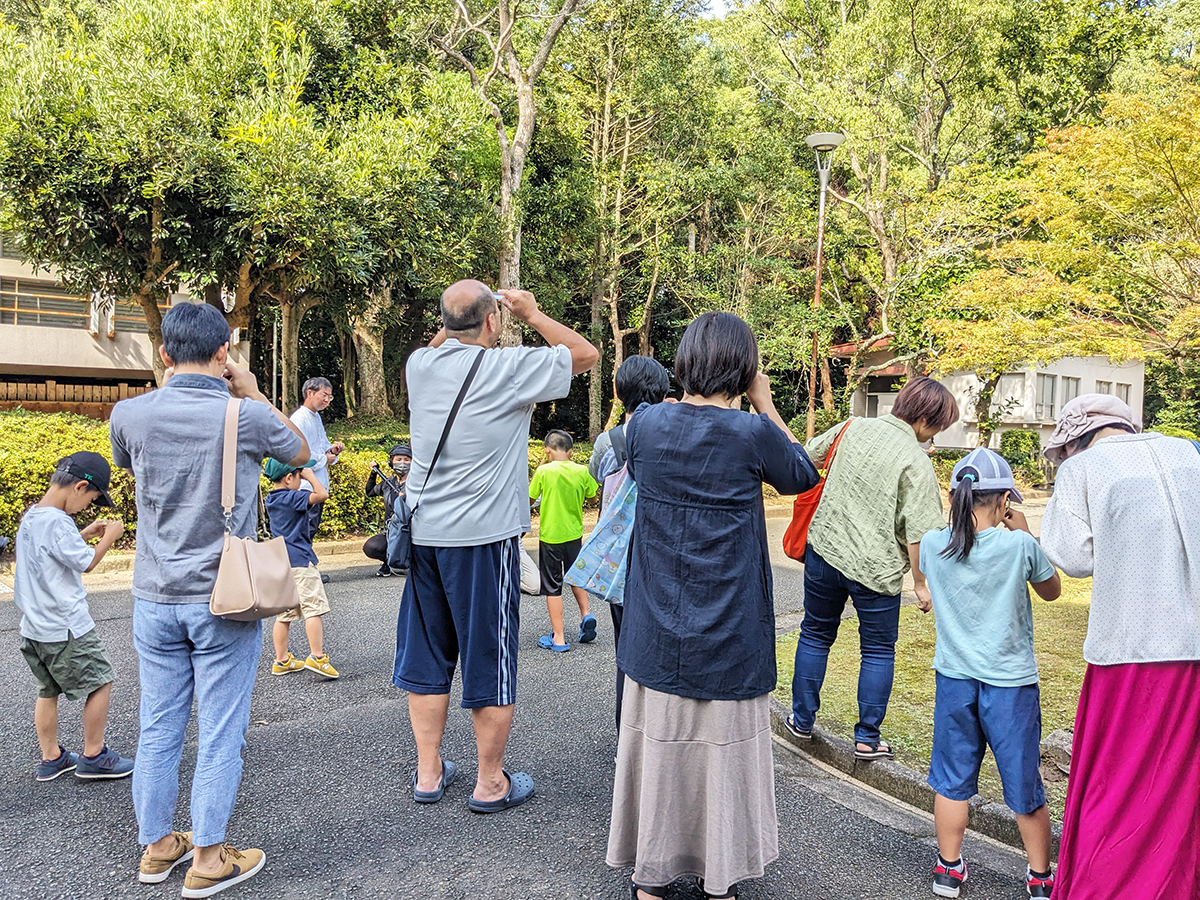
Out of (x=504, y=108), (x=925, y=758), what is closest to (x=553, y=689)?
(x=925, y=758)

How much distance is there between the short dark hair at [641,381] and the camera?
3748mm

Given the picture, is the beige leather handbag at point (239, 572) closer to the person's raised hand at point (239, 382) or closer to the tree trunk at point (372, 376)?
the person's raised hand at point (239, 382)

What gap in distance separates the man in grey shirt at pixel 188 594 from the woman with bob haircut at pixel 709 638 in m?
1.37

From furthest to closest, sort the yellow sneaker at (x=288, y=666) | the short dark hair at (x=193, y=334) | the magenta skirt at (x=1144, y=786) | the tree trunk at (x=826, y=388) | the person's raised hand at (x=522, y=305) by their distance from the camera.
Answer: the tree trunk at (x=826, y=388) → the yellow sneaker at (x=288, y=666) → the person's raised hand at (x=522, y=305) → the short dark hair at (x=193, y=334) → the magenta skirt at (x=1144, y=786)

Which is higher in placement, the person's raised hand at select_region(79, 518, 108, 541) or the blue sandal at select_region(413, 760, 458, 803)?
the person's raised hand at select_region(79, 518, 108, 541)

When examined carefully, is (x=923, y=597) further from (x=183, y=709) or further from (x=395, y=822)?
(x=183, y=709)

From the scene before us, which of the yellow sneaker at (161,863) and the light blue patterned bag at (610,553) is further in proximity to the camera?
the light blue patterned bag at (610,553)

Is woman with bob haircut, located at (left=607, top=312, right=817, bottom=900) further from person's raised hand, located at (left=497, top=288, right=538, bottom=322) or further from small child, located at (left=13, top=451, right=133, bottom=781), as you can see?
small child, located at (left=13, top=451, right=133, bottom=781)

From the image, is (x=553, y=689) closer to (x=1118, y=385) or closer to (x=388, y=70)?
(x=388, y=70)

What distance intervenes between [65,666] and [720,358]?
3107 millimetres

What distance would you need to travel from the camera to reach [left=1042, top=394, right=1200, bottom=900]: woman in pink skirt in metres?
2.32

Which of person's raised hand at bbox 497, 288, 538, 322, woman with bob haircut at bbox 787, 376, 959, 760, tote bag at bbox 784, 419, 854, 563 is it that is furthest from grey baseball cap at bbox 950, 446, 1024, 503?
person's raised hand at bbox 497, 288, 538, 322

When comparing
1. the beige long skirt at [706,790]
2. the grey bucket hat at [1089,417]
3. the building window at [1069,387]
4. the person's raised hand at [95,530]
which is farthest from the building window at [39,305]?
the building window at [1069,387]

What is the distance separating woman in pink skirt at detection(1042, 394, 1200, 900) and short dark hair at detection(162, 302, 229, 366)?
2883 mm
